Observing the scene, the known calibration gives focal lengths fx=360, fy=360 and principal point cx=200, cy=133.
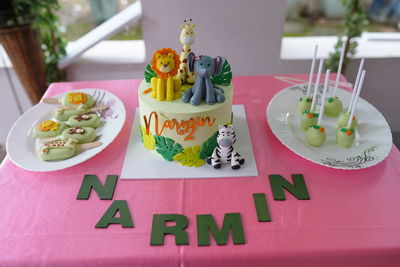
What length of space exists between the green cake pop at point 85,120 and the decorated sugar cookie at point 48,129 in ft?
0.13

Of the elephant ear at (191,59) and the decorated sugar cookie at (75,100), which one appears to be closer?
the elephant ear at (191,59)

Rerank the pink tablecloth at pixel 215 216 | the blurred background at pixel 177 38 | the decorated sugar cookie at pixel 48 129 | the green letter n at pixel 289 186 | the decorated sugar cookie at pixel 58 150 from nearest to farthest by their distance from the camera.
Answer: the pink tablecloth at pixel 215 216 → the green letter n at pixel 289 186 → the decorated sugar cookie at pixel 58 150 → the decorated sugar cookie at pixel 48 129 → the blurred background at pixel 177 38

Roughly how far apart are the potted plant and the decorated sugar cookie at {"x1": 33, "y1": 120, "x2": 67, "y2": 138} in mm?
993

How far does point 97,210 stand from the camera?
115 cm

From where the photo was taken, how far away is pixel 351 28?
94.3 inches

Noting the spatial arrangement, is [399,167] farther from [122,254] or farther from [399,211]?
[122,254]

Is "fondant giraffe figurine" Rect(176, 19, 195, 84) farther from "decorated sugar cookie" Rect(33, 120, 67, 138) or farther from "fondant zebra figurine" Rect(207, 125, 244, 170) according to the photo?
"decorated sugar cookie" Rect(33, 120, 67, 138)

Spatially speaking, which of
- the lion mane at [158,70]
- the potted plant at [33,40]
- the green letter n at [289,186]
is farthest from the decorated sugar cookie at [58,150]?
the potted plant at [33,40]

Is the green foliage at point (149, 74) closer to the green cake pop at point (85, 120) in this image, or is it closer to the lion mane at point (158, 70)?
the lion mane at point (158, 70)

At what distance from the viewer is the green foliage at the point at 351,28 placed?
7.68 ft

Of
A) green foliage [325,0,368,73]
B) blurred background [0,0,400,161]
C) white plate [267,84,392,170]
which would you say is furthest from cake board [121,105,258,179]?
green foliage [325,0,368,73]

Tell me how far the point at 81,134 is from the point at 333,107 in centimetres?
103

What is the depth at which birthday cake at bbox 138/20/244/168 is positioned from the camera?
48.6 inches

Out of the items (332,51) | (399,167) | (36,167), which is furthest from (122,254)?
(332,51)
